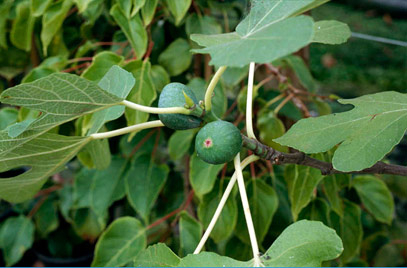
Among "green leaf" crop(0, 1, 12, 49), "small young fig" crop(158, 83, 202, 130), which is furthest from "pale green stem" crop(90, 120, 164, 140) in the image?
"green leaf" crop(0, 1, 12, 49)

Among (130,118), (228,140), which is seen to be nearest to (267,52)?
(228,140)

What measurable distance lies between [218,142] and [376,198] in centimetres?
61

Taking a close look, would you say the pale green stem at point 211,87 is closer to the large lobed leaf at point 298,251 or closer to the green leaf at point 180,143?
the large lobed leaf at point 298,251

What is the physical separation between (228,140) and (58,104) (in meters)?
0.17

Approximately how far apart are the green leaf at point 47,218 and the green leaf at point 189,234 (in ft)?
2.04

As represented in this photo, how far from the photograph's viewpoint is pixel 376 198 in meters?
0.88

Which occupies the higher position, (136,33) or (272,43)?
(272,43)

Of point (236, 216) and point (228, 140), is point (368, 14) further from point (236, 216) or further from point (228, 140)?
point (228, 140)

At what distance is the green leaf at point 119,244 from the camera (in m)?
0.79

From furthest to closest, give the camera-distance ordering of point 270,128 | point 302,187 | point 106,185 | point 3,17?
point 3,17
point 106,185
point 270,128
point 302,187

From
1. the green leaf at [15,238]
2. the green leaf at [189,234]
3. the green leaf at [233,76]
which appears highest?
the green leaf at [233,76]

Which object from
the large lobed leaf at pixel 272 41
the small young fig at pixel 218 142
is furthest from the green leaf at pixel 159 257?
the large lobed leaf at pixel 272 41

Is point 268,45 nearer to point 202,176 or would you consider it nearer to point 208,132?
point 208,132

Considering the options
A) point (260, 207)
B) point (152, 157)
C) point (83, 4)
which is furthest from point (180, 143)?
point (83, 4)
